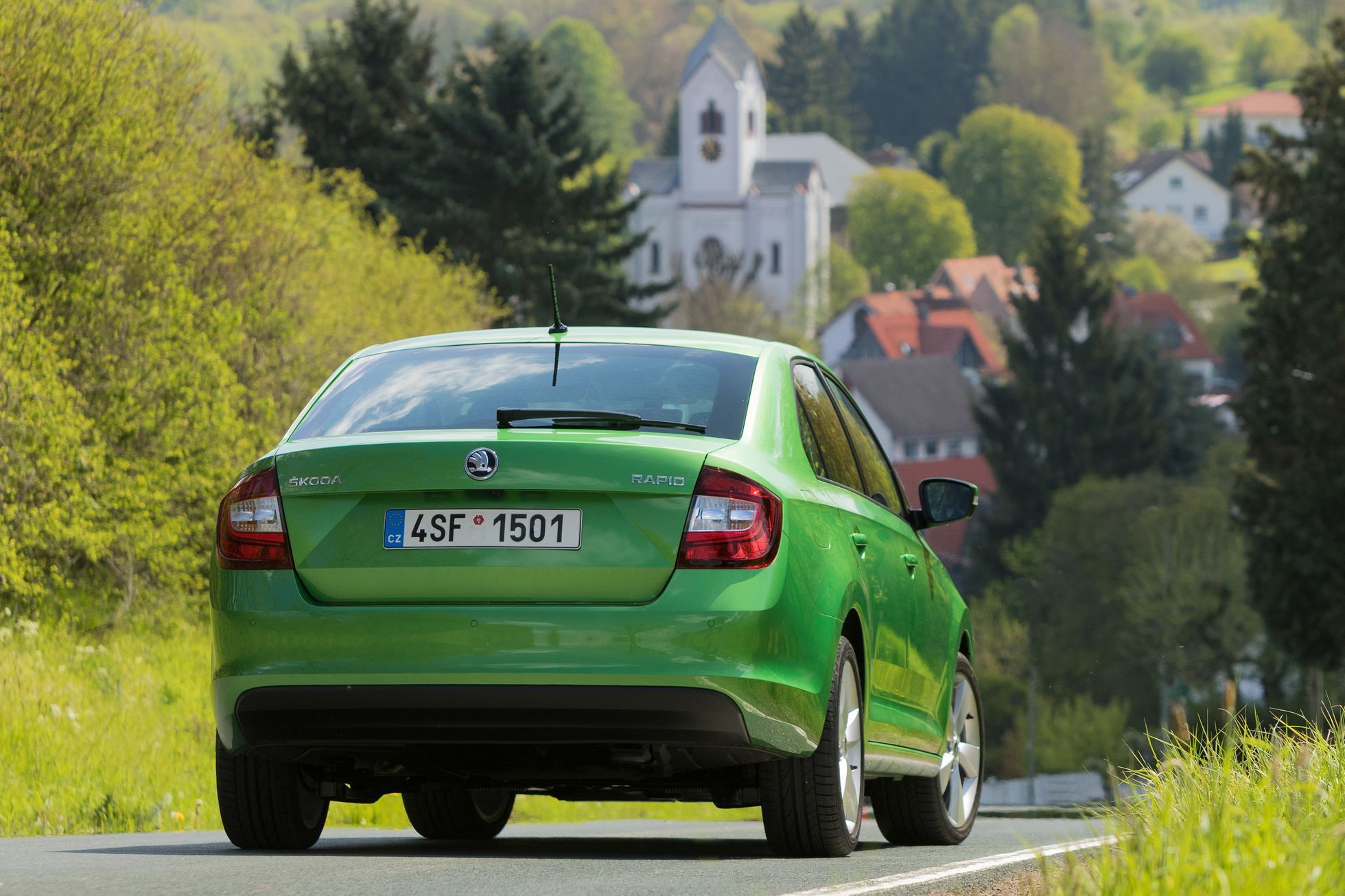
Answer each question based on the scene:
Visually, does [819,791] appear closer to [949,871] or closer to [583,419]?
[949,871]

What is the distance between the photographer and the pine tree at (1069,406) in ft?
299

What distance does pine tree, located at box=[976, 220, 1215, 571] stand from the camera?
3590 inches

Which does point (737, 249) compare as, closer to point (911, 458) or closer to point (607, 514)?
point (911, 458)

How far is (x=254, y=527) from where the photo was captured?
6680 millimetres

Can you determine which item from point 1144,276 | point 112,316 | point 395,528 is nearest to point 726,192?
point 1144,276

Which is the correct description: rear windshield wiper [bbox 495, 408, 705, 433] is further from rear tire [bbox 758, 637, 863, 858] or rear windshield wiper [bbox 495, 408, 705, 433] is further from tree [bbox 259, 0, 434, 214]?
tree [bbox 259, 0, 434, 214]

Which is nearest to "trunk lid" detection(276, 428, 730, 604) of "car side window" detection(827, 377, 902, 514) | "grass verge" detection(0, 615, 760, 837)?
"car side window" detection(827, 377, 902, 514)

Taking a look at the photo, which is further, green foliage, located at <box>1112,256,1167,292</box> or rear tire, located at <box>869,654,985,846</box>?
green foliage, located at <box>1112,256,1167,292</box>

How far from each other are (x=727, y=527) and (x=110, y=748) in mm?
7017

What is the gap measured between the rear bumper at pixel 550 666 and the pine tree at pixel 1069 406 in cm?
8554

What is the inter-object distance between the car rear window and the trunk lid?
0.30 meters

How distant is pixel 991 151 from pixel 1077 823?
615 ft

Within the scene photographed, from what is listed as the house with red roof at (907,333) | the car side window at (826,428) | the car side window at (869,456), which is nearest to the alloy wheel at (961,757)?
the car side window at (869,456)

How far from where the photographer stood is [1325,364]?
40438 mm
